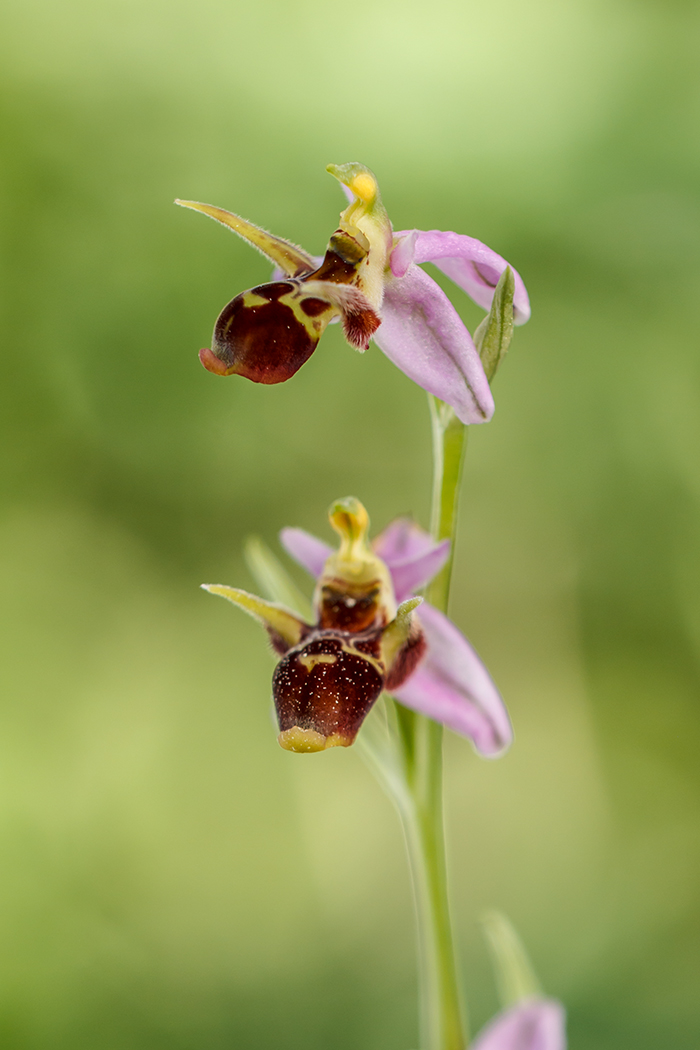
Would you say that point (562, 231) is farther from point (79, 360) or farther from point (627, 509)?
point (79, 360)

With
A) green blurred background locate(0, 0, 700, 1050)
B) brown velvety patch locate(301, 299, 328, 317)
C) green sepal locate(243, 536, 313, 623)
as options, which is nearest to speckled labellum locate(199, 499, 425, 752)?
green sepal locate(243, 536, 313, 623)

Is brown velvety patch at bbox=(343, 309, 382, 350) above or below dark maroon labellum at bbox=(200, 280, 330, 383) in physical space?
above

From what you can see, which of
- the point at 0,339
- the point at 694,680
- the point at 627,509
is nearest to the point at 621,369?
the point at 627,509

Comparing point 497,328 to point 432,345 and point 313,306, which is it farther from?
point 313,306

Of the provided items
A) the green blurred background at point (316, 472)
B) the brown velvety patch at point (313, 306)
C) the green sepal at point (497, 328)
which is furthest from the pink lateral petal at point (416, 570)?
Answer: the green blurred background at point (316, 472)

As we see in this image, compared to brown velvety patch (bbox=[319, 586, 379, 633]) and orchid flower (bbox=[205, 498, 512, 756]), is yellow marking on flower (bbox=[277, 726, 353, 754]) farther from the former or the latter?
brown velvety patch (bbox=[319, 586, 379, 633])

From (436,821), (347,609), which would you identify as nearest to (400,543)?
(347,609)
